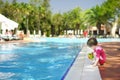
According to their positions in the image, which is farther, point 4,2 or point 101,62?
point 4,2

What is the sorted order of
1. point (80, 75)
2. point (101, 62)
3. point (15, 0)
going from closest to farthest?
point (80, 75) < point (101, 62) < point (15, 0)

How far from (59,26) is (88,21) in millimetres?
9133

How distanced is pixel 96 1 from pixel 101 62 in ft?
204

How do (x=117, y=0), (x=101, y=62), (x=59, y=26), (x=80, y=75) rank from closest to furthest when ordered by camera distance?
(x=80, y=75) < (x=101, y=62) < (x=117, y=0) < (x=59, y=26)

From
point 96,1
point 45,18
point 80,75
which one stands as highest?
point 96,1

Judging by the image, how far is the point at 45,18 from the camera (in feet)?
199

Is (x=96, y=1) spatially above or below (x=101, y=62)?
above

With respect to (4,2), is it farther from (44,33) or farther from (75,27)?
(75,27)

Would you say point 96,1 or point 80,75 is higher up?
point 96,1

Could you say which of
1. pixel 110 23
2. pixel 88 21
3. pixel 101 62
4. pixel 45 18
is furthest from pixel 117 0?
pixel 101 62

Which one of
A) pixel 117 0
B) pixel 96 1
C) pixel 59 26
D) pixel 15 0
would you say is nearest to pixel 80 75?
pixel 117 0

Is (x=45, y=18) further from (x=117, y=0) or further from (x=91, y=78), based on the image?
(x=91, y=78)

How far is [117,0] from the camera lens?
165 ft

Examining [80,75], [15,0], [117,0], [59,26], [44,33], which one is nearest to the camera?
[80,75]
